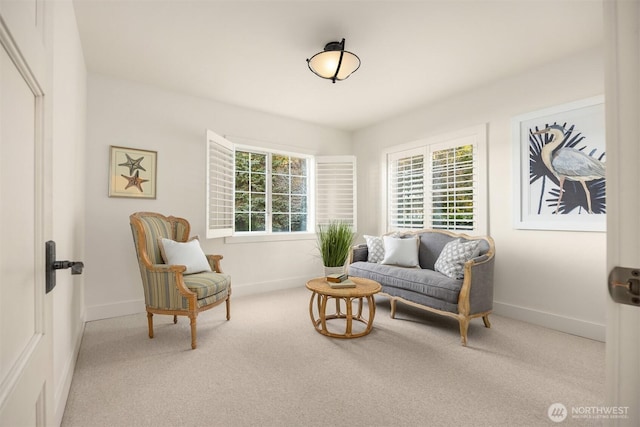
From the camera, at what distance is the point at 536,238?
3.25 m

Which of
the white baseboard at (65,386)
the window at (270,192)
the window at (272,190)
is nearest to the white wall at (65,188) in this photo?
the white baseboard at (65,386)

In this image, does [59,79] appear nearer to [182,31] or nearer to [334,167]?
[182,31]

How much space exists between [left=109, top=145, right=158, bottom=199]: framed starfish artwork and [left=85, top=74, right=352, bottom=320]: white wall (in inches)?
2.4

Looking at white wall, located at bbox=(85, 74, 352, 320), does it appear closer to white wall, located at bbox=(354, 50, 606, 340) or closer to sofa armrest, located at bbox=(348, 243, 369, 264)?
sofa armrest, located at bbox=(348, 243, 369, 264)

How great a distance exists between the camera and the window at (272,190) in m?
3.87

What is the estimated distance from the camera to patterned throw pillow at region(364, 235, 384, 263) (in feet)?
13.1

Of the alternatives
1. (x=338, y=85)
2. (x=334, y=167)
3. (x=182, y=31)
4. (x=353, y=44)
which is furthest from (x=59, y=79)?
(x=334, y=167)

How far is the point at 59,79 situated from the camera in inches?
76.0

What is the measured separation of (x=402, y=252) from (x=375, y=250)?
42cm

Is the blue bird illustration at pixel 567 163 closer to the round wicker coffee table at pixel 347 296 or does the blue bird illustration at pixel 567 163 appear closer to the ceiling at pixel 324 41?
the ceiling at pixel 324 41

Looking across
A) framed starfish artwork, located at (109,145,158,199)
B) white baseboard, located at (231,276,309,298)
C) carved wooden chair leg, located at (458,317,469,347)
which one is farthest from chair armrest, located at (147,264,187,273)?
carved wooden chair leg, located at (458,317,469,347)

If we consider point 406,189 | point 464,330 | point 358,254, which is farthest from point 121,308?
point 406,189

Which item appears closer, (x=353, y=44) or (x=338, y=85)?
(x=353, y=44)

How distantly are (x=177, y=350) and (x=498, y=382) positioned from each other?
94.2 inches
